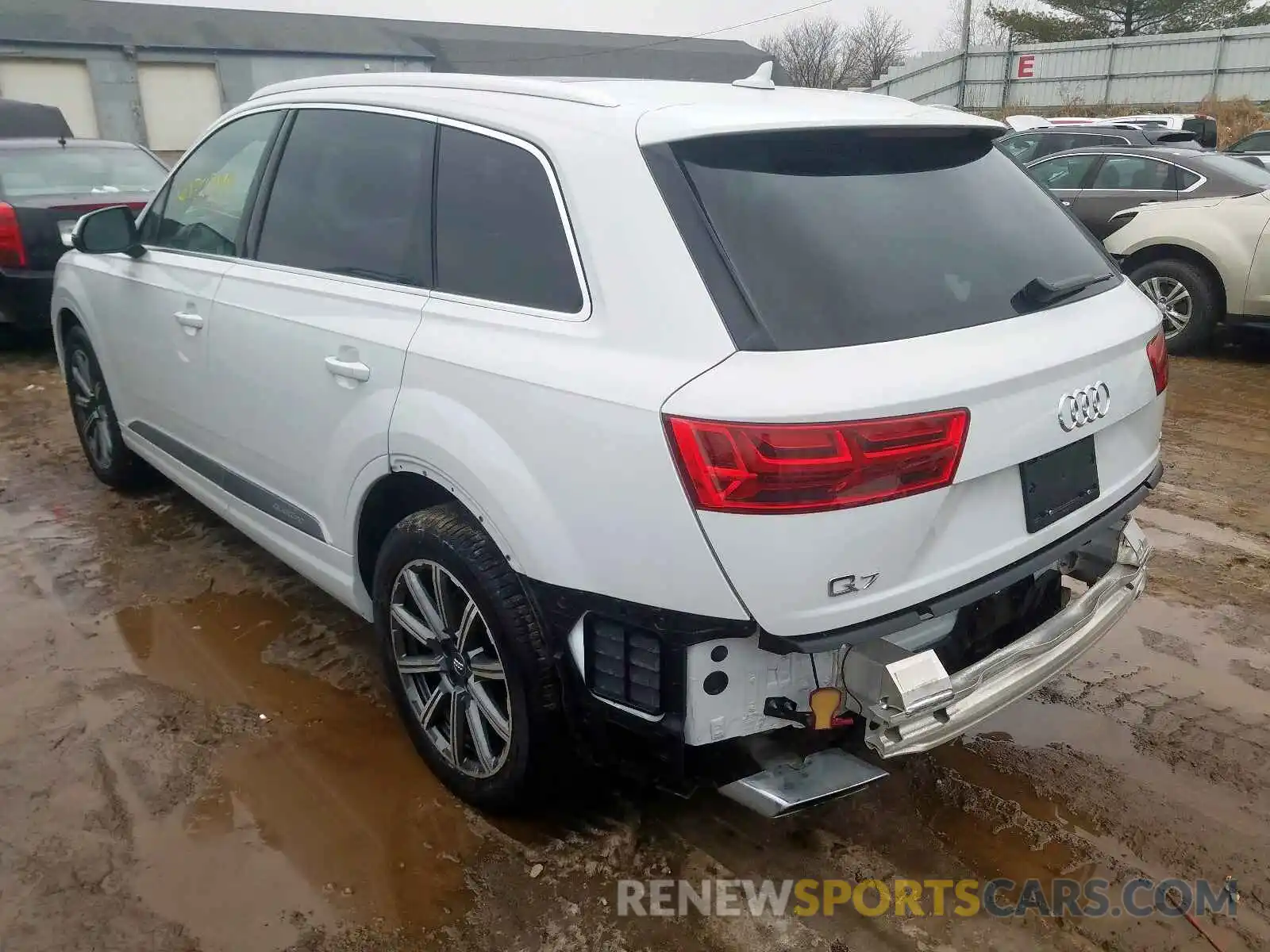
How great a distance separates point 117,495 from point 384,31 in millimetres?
39316

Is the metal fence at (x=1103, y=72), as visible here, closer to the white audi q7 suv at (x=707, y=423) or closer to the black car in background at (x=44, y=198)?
the black car in background at (x=44, y=198)

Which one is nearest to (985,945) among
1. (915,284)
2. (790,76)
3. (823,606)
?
(823,606)

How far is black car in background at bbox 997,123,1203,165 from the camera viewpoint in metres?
10.7

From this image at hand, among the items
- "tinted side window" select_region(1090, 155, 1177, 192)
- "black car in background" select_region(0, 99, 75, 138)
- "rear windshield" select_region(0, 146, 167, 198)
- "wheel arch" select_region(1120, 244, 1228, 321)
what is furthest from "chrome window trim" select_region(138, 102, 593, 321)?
"black car in background" select_region(0, 99, 75, 138)

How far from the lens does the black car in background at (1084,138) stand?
10.7 metres

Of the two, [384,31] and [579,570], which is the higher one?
[384,31]

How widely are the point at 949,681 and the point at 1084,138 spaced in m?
11.6

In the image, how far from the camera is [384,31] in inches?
1548

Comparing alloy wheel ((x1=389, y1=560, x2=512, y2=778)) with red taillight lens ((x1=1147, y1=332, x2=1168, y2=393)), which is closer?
alloy wheel ((x1=389, y1=560, x2=512, y2=778))

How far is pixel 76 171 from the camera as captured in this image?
8062 mm

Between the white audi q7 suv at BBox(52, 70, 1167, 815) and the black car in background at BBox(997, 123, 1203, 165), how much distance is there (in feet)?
31.1

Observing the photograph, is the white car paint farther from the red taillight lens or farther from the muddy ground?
the red taillight lens

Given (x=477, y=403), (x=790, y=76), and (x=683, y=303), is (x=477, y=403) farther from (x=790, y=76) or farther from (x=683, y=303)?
(x=790, y=76)

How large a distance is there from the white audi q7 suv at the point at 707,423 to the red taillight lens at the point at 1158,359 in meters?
0.01
